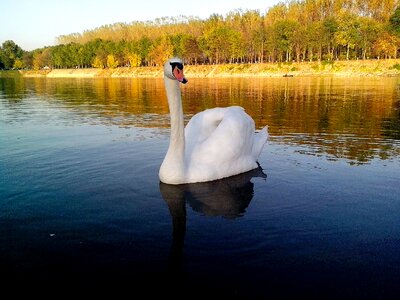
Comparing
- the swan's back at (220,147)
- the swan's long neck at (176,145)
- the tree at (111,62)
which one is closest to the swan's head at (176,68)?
the swan's long neck at (176,145)

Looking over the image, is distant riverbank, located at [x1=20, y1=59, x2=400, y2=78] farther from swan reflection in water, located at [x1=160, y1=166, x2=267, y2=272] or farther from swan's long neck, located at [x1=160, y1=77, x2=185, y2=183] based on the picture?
swan's long neck, located at [x1=160, y1=77, x2=185, y2=183]

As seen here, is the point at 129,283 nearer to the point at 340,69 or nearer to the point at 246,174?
the point at 246,174

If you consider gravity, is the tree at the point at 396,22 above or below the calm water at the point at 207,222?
above

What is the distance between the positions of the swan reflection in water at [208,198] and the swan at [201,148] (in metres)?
0.20

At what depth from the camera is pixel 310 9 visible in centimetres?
14062

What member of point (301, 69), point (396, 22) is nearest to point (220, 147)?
point (301, 69)

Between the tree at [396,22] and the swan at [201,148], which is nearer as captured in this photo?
the swan at [201,148]

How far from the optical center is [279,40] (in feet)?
359

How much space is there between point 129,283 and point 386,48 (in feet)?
333

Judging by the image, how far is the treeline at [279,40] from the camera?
3925 inches

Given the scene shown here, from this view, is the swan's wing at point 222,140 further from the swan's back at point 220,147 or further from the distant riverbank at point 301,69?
the distant riverbank at point 301,69

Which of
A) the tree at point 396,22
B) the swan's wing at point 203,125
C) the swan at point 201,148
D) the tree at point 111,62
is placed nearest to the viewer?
the swan at point 201,148

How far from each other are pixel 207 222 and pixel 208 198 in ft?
4.45

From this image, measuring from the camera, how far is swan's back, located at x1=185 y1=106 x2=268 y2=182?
10289 mm
